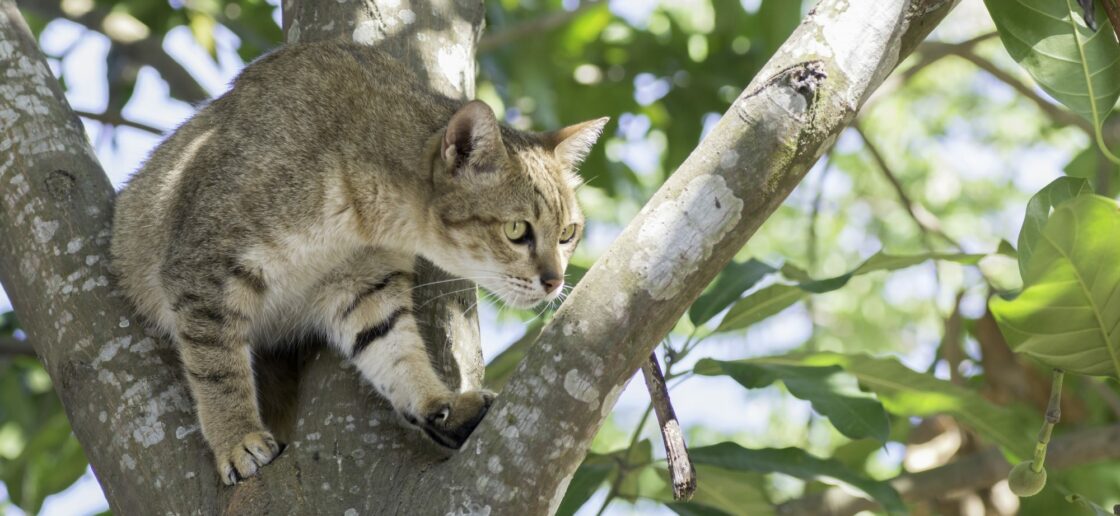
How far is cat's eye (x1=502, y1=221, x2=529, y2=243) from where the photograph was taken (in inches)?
A: 124

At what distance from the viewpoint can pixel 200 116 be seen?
3092 mm

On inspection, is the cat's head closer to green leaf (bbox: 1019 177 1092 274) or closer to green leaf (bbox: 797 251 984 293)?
green leaf (bbox: 797 251 984 293)

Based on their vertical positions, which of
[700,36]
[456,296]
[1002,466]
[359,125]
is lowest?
[1002,466]

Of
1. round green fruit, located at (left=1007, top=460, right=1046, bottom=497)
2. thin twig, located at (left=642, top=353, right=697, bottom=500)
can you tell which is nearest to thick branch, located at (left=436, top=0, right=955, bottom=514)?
thin twig, located at (left=642, top=353, right=697, bottom=500)

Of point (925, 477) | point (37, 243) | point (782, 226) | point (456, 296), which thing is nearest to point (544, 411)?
point (456, 296)

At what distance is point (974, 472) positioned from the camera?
3.46 metres

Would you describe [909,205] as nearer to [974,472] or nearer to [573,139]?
[974,472]

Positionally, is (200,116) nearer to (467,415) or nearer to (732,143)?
(467,415)

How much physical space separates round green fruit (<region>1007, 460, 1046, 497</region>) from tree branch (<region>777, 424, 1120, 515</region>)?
4.48 feet

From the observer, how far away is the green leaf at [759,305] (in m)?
3.01

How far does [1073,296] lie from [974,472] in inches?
70.5

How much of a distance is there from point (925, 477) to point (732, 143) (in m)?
2.01

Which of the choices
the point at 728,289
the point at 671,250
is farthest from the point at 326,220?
the point at 671,250

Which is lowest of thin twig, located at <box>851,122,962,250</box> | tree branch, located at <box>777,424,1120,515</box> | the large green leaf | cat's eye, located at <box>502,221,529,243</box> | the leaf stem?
tree branch, located at <box>777,424,1120,515</box>
